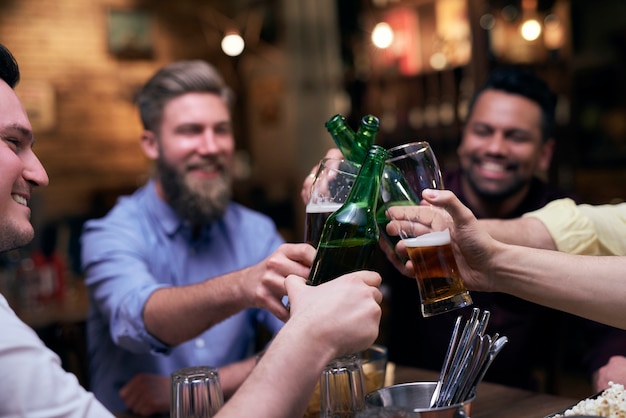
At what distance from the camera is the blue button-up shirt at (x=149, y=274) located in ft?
6.12

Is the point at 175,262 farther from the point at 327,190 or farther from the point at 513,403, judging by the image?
the point at 513,403

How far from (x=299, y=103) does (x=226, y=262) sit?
4413mm

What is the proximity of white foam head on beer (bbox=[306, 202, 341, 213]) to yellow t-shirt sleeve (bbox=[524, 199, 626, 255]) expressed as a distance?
652 millimetres

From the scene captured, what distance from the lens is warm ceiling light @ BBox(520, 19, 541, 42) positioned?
162 inches

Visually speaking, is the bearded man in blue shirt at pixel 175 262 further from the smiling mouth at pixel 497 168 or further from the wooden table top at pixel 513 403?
the smiling mouth at pixel 497 168

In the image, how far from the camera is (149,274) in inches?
77.2

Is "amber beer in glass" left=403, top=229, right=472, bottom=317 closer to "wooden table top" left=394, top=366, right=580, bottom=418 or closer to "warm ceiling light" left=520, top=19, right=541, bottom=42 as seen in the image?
"wooden table top" left=394, top=366, right=580, bottom=418

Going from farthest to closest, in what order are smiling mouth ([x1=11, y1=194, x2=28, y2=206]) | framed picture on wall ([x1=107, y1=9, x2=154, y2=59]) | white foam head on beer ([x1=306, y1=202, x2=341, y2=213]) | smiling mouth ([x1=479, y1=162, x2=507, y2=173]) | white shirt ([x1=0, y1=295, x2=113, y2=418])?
framed picture on wall ([x1=107, y1=9, x2=154, y2=59])
smiling mouth ([x1=479, y1=162, x2=507, y2=173])
white foam head on beer ([x1=306, y1=202, x2=341, y2=213])
smiling mouth ([x1=11, y1=194, x2=28, y2=206])
white shirt ([x1=0, y1=295, x2=113, y2=418])

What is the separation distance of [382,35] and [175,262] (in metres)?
3.18

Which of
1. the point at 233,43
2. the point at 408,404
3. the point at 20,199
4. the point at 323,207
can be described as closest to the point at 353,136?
the point at 323,207

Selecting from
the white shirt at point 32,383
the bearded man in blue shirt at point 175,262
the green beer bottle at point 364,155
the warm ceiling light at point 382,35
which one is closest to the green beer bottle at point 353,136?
the green beer bottle at point 364,155

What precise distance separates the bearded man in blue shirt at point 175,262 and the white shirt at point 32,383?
1.87 feet

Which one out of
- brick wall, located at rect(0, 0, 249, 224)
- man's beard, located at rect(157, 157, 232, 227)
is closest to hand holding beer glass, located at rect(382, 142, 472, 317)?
man's beard, located at rect(157, 157, 232, 227)

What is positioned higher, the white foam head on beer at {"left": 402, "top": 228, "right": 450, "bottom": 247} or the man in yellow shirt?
the white foam head on beer at {"left": 402, "top": 228, "right": 450, "bottom": 247}
